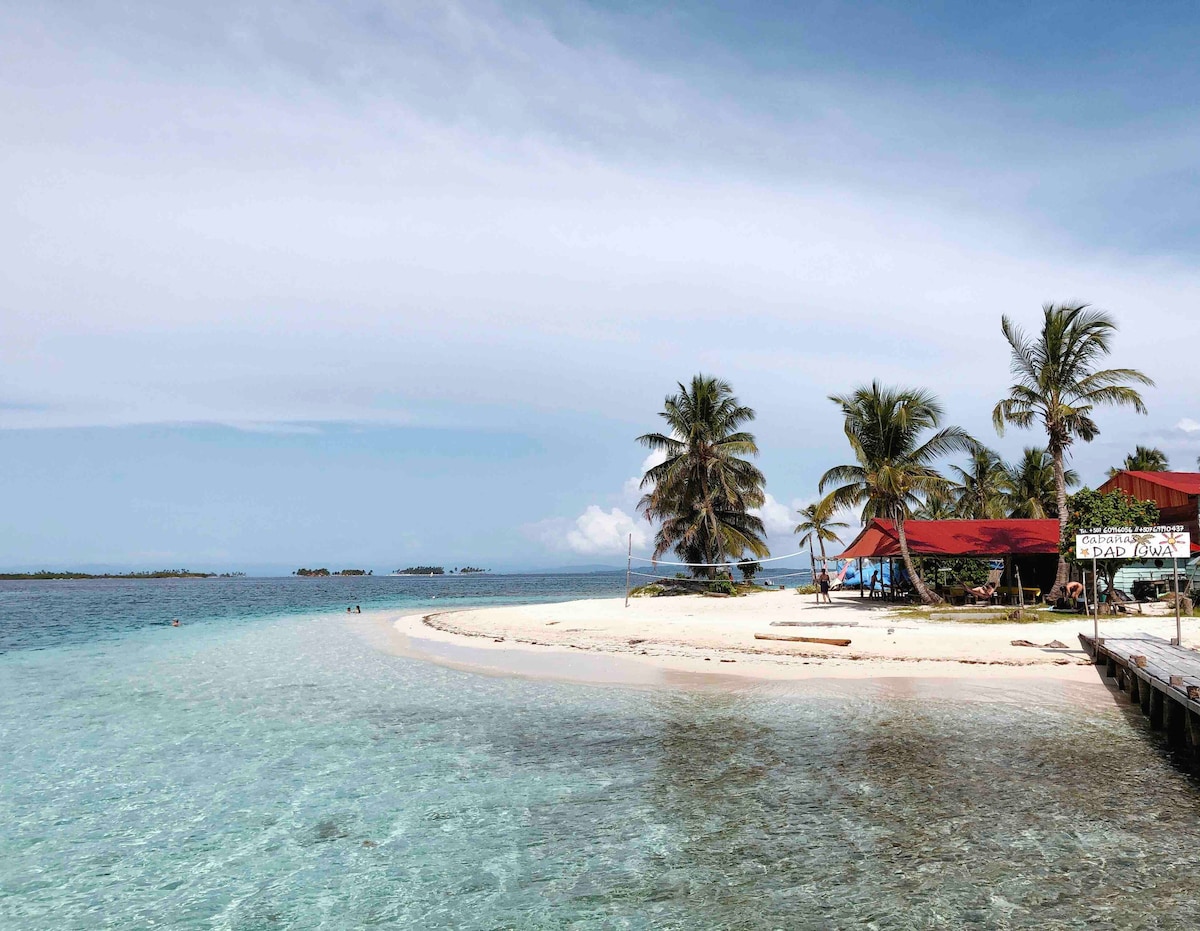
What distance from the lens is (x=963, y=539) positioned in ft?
101

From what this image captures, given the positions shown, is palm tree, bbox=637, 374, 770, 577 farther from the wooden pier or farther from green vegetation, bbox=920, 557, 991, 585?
the wooden pier

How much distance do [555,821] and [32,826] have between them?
5.47 metres

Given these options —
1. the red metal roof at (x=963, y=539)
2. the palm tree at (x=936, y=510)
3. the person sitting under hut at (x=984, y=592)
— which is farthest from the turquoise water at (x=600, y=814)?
the palm tree at (x=936, y=510)

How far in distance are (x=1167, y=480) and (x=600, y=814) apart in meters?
32.3

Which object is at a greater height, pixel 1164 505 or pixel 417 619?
pixel 1164 505

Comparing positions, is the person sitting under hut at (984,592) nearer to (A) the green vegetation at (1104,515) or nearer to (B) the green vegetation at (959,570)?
(A) the green vegetation at (1104,515)

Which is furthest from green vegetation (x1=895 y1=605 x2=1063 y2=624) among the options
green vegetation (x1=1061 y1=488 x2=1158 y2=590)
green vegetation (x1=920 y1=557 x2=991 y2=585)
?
green vegetation (x1=920 y1=557 x2=991 y2=585)

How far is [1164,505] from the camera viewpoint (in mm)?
31234

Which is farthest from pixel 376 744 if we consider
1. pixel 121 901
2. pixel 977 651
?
pixel 977 651

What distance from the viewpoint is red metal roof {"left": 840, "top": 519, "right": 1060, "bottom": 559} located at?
29.3 m

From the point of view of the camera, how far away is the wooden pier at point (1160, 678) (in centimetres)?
1081

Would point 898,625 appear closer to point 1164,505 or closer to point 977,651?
point 977,651

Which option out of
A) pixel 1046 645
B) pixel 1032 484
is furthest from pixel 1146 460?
pixel 1046 645

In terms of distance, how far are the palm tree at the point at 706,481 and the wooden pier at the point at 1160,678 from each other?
20849 millimetres
